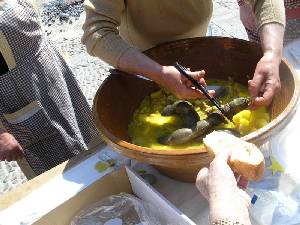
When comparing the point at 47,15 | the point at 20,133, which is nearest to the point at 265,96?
the point at 20,133

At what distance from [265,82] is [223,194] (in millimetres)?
641

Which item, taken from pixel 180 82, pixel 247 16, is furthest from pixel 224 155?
pixel 247 16

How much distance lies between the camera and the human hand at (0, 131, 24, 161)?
5.58 ft

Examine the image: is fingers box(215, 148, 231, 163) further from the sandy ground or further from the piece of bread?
the sandy ground

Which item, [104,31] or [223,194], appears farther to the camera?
[104,31]

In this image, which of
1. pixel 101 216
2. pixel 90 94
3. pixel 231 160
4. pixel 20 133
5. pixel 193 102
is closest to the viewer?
pixel 231 160

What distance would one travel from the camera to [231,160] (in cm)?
84

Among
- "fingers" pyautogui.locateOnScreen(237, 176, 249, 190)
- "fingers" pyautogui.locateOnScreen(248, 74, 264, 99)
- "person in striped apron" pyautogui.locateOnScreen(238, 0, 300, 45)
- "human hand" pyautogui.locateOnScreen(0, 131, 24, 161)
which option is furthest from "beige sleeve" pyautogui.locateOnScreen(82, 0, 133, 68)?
"person in striped apron" pyautogui.locateOnScreen(238, 0, 300, 45)

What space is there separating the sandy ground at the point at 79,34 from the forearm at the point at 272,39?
1418 millimetres

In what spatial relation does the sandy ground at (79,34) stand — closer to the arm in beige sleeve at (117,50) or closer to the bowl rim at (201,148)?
the arm in beige sleeve at (117,50)

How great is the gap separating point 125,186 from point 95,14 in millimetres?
629

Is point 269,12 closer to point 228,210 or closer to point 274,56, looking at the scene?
point 274,56

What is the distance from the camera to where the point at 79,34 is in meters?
4.06

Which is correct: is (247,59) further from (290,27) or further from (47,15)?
(47,15)
